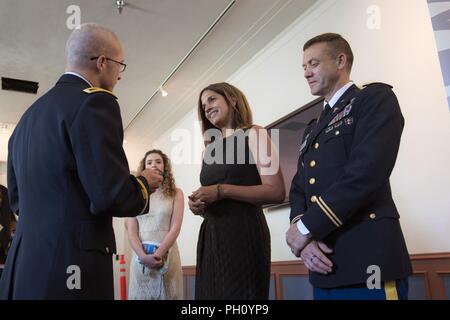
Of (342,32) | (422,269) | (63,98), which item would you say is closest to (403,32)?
(342,32)

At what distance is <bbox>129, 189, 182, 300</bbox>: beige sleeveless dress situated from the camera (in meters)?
2.73

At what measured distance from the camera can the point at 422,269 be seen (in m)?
2.33

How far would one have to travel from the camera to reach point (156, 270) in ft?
9.05

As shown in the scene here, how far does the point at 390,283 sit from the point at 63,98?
1.11m

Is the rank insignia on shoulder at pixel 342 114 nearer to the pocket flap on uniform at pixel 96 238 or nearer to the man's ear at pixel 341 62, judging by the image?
the man's ear at pixel 341 62

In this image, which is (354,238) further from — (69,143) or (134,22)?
(134,22)

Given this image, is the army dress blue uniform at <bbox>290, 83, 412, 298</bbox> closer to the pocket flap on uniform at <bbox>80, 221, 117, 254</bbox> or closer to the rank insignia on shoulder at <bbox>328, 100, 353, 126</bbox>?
the rank insignia on shoulder at <bbox>328, 100, 353, 126</bbox>

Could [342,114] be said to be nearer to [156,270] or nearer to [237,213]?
[237,213]

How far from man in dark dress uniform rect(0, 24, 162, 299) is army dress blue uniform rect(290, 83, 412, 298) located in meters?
0.59

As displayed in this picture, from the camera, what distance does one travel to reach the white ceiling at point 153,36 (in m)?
3.42

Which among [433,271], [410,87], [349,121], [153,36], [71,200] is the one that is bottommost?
[433,271]

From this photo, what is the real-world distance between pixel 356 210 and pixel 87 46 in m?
1.03

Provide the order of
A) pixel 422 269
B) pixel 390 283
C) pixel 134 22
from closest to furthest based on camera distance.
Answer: pixel 390 283
pixel 422 269
pixel 134 22

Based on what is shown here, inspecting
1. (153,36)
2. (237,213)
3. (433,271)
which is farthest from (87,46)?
(153,36)
